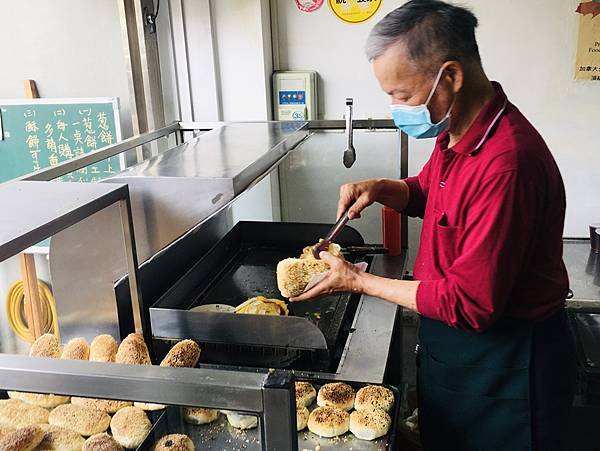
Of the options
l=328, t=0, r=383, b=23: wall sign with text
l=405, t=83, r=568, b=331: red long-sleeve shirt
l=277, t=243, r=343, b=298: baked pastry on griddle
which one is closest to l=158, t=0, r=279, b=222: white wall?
l=328, t=0, r=383, b=23: wall sign with text

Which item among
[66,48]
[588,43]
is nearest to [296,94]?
[66,48]

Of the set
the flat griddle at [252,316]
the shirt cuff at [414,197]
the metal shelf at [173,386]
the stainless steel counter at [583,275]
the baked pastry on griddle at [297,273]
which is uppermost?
the metal shelf at [173,386]

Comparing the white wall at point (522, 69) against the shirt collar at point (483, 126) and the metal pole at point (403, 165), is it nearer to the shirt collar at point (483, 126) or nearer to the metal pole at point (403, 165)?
the metal pole at point (403, 165)

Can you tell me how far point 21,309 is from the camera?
10.3ft

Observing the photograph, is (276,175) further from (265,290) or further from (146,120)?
(265,290)

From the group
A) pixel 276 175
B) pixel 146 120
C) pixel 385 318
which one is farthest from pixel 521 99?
pixel 146 120

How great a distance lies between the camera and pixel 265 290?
1.87 meters

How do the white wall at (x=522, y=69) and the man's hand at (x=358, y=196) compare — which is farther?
the white wall at (x=522, y=69)

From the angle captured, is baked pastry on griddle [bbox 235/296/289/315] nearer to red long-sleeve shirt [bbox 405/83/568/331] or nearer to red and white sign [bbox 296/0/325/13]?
red long-sleeve shirt [bbox 405/83/568/331]

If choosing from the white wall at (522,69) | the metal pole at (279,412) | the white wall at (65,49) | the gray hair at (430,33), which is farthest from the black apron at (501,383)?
the white wall at (65,49)

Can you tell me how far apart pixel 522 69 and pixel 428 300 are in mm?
1683

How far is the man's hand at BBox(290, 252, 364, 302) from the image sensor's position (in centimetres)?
136

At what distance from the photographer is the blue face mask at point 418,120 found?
126 cm

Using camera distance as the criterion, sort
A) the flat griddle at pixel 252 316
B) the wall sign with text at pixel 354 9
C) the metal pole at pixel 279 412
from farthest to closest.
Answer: the wall sign with text at pixel 354 9 → the flat griddle at pixel 252 316 → the metal pole at pixel 279 412
